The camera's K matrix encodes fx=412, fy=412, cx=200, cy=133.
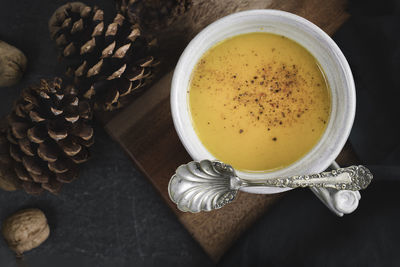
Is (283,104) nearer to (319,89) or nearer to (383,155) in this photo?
(319,89)

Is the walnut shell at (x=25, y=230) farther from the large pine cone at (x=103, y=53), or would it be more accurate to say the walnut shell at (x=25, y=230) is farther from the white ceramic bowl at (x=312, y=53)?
the white ceramic bowl at (x=312, y=53)

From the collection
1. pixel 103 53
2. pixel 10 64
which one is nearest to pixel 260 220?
pixel 103 53

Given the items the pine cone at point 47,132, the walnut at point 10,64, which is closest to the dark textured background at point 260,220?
the walnut at point 10,64

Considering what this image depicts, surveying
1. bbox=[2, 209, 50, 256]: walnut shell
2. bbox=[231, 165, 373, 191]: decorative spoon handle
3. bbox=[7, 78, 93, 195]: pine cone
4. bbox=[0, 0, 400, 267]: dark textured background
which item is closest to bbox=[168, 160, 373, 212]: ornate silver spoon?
bbox=[231, 165, 373, 191]: decorative spoon handle

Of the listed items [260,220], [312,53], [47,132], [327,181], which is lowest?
[260,220]

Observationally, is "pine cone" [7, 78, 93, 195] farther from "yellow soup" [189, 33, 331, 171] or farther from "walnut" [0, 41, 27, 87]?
"yellow soup" [189, 33, 331, 171]

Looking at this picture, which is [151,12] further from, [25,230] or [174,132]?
[25,230]
